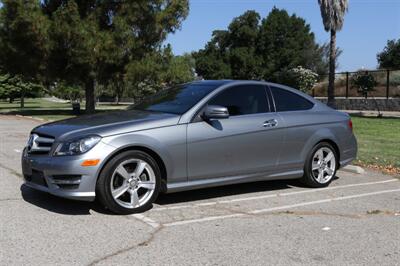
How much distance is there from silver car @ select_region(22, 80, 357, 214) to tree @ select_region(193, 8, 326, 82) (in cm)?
6859

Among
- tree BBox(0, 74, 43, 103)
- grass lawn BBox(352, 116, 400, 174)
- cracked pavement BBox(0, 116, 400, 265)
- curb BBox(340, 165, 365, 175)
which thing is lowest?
cracked pavement BBox(0, 116, 400, 265)

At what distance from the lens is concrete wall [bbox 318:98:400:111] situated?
3469cm

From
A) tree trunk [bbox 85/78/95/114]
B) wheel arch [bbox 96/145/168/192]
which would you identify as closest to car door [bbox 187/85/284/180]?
wheel arch [bbox 96/145/168/192]

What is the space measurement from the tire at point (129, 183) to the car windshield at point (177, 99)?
2.92 ft

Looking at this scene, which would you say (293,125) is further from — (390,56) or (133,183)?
(390,56)

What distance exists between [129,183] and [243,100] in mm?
2100

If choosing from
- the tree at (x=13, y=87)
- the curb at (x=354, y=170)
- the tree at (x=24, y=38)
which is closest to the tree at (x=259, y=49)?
the tree at (x=13, y=87)

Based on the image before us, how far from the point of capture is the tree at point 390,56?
199 ft

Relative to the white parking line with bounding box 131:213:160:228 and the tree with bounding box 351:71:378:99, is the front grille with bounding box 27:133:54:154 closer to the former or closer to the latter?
the white parking line with bounding box 131:213:160:228

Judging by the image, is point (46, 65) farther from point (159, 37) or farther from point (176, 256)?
point (176, 256)

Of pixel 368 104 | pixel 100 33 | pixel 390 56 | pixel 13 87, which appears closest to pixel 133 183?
pixel 100 33

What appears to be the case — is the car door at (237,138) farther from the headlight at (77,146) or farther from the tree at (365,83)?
the tree at (365,83)

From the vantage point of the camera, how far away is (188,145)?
6586 millimetres

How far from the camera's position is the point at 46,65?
27781mm
